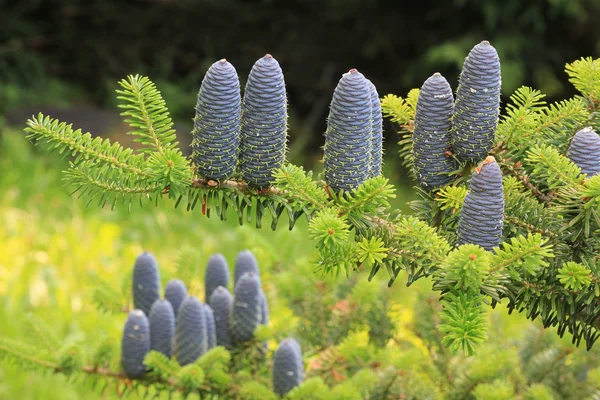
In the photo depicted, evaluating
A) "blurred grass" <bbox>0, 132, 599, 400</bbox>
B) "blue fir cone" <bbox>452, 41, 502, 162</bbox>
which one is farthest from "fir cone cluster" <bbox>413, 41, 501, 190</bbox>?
"blurred grass" <bbox>0, 132, 599, 400</bbox>

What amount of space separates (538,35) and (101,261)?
262cm

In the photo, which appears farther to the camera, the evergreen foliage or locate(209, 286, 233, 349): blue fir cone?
locate(209, 286, 233, 349): blue fir cone

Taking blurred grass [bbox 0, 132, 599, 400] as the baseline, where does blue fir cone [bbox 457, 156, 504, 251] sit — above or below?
above

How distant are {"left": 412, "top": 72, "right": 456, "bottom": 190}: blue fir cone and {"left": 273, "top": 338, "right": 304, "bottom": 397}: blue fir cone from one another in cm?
44

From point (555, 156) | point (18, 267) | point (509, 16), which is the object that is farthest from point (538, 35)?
point (555, 156)

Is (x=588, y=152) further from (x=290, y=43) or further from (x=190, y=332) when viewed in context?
(x=290, y=43)

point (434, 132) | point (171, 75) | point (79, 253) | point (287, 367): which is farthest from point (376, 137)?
point (171, 75)

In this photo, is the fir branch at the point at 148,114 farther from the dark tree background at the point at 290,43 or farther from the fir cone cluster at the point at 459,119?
the dark tree background at the point at 290,43

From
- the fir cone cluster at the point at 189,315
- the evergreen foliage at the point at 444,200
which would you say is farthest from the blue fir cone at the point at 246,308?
the evergreen foliage at the point at 444,200

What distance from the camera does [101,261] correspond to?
3152mm

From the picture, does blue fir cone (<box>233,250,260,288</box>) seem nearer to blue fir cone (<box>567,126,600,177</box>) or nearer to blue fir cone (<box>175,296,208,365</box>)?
blue fir cone (<box>175,296,208,365</box>)

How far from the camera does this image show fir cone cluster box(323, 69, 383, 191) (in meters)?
0.75

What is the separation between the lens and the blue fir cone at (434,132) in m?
0.81

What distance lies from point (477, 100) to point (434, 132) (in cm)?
6
